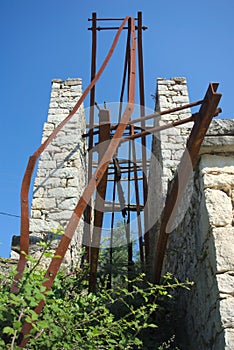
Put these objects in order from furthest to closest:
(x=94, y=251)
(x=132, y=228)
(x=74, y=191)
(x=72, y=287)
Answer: (x=132, y=228)
(x=74, y=191)
(x=72, y=287)
(x=94, y=251)

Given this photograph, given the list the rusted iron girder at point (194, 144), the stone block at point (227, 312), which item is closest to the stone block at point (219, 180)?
the rusted iron girder at point (194, 144)

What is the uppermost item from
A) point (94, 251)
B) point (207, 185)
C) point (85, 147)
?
point (85, 147)

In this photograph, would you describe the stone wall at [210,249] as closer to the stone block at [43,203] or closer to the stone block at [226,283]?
the stone block at [226,283]

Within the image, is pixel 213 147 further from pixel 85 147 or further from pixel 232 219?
pixel 85 147

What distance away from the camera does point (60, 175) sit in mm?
4945

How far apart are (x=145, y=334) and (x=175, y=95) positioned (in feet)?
12.9

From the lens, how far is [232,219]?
2.23m

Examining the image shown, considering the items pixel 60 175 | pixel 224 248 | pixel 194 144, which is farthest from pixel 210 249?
pixel 60 175

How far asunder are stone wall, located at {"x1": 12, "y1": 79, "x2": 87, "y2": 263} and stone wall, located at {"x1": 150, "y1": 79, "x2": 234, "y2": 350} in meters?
1.78

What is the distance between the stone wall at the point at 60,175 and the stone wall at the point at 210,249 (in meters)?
1.78

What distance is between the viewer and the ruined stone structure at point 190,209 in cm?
210

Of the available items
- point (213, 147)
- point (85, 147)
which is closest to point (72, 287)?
point (213, 147)

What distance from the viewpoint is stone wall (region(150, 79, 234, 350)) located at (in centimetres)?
202

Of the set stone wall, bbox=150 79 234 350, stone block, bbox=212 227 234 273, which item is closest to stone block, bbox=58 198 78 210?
stone wall, bbox=150 79 234 350
